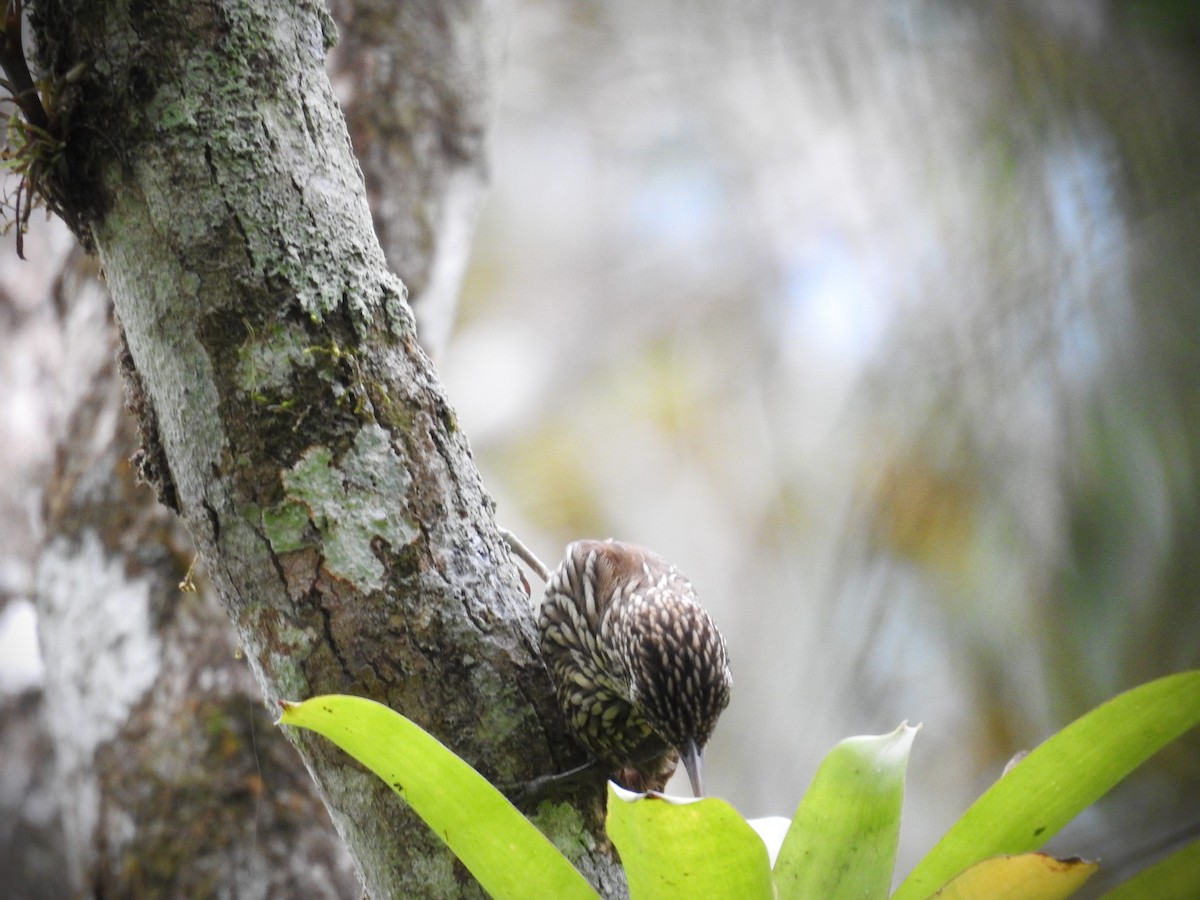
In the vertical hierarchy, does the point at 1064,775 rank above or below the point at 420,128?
below

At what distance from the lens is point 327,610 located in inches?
37.0

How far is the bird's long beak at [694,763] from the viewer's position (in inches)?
41.3

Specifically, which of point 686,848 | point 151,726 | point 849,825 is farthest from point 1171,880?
point 151,726

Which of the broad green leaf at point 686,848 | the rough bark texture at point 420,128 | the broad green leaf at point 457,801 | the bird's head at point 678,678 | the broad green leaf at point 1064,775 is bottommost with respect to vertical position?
the broad green leaf at point 1064,775

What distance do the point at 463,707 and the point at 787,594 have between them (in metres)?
2.67

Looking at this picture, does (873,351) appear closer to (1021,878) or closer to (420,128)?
(420,128)

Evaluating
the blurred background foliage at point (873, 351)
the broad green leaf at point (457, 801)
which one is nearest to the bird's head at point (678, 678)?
the broad green leaf at point (457, 801)

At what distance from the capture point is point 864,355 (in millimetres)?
3322

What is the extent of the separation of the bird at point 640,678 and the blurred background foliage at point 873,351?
1.14 meters

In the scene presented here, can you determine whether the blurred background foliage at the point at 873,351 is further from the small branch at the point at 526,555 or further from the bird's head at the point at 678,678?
the small branch at the point at 526,555

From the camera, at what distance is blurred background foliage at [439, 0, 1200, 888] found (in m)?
1.85

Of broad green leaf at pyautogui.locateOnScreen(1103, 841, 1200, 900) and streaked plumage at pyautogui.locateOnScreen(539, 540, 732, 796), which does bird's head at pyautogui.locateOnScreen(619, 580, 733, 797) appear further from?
broad green leaf at pyautogui.locateOnScreen(1103, 841, 1200, 900)

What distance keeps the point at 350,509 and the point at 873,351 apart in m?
2.64

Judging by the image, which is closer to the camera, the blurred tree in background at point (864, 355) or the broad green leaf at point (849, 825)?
the broad green leaf at point (849, 825)
